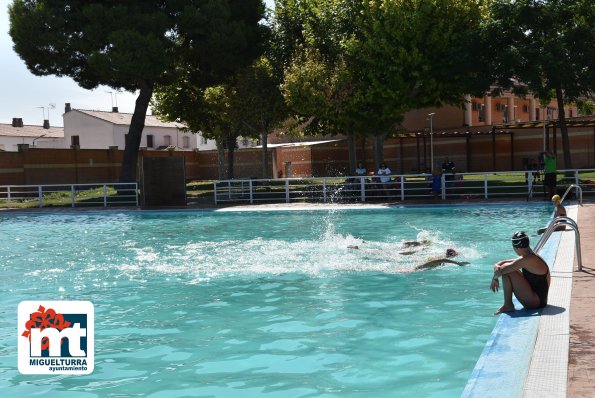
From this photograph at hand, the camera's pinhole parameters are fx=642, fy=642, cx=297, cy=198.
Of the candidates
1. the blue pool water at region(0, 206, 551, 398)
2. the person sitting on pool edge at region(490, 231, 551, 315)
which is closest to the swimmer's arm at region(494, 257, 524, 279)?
Answer: the person sitting on pool edge at region(490, 231, 551, 315)

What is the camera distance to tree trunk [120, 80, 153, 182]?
34.6m

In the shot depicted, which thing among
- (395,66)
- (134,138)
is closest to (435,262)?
(395,66)

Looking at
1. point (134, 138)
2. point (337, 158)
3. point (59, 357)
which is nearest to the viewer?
point (59, 357)

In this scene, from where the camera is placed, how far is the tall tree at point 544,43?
27.7 metres

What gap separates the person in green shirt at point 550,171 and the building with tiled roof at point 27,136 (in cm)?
5236

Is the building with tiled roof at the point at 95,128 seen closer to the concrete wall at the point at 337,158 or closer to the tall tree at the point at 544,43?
the concrete wall at the point at 337,158

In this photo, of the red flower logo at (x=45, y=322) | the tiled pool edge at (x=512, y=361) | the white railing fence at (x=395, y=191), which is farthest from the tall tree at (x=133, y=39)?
the tiled pool edge at (x=512, y=361)

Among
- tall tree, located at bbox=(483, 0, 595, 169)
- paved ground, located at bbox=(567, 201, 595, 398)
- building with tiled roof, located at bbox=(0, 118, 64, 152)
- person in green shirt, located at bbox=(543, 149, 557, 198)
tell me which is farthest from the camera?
building with tiled roof, located at bbox=(0, 118, 64, 152)

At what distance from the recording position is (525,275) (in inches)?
287

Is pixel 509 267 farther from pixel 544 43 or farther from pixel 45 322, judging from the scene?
pixel 544 43

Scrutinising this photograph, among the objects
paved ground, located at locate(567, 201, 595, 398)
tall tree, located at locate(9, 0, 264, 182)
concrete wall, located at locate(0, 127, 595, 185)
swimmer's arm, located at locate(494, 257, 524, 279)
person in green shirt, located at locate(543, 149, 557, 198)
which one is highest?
tall tree, located at locate(9, 0, 264, 182)

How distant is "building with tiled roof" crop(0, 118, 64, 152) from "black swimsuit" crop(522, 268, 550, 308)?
62265 millimetres

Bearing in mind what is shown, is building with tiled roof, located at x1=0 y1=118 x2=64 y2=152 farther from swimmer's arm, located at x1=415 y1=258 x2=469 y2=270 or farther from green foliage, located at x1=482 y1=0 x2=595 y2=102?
swimmer's arm, located at x1=415 y1=258 x2=469 y2=270

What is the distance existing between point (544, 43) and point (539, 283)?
78.8 feet
